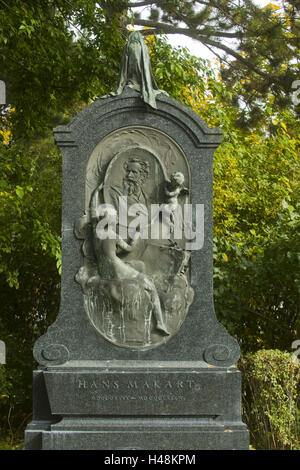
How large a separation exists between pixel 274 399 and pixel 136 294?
228 cm

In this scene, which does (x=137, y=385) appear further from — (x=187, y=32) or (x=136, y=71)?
(x=187, y=32)

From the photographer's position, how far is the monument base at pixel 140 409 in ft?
18.4

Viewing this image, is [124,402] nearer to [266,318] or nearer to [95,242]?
[95,242]

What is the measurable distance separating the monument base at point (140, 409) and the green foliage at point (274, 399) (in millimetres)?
1489

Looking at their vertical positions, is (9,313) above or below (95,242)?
below

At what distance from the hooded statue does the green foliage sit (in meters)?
3.23

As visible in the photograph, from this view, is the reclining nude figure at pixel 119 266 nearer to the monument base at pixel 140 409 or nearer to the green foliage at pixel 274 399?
the monument base at pixel 140 409

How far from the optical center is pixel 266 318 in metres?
8.78

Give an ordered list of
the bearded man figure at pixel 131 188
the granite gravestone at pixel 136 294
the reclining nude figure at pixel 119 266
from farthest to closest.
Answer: the bearded man figure at pixel 131 188 → the reclining nude figure at pixel 119 266 → the granite gravestone at pixel 136 294

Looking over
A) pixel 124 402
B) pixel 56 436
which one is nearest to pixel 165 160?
pixel 124 402

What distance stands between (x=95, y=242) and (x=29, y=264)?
3.80 m

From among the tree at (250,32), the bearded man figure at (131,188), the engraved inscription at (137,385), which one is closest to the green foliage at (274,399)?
the engraved inscription at (137,385)

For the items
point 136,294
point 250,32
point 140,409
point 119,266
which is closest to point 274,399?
point 140,409

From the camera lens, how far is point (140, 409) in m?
5.73
